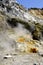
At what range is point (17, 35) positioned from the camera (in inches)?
1043

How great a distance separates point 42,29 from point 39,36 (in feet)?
6.66

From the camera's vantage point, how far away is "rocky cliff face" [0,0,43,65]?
67.5ft

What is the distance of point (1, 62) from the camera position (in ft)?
60.0

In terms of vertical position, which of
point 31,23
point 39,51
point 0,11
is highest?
point 0,11

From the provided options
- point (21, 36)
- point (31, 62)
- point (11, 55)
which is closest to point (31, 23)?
point (21, 36)

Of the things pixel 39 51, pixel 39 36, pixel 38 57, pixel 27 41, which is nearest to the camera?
pixel 38 57

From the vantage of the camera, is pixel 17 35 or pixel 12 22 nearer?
pixel 17 35

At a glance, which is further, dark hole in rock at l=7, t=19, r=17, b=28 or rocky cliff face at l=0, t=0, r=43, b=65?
dark hole in rock at l=7, t=19, r=17, b=28

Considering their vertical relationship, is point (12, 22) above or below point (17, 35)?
above

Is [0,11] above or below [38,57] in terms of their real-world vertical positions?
above

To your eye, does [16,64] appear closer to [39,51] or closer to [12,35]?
[39,51]

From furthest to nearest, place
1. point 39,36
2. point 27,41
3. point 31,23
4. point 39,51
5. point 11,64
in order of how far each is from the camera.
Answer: point 31,23 → point 39,36 → point 27,41 → point 39,51 → point 11,64

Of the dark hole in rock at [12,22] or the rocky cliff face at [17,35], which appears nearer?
the rocky cliff face at [17,35]

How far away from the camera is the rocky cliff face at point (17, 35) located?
20578mm
